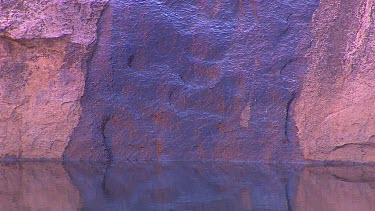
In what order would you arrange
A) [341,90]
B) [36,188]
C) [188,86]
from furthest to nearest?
[188,86] → [341,90] → [36,188]

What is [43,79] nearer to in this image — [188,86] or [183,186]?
[188,86]

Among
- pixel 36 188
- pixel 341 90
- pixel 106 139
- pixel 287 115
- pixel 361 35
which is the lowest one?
pixel 106 139

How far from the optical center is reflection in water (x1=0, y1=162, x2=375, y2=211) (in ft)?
8.43

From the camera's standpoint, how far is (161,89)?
3.67 meters

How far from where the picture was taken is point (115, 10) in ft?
12.2

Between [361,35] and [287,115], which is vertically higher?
[361,35]

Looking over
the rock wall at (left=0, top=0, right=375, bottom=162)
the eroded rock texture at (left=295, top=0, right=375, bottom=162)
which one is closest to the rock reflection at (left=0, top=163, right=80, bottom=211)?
the rock wall at (left=0, top=0, right=375, bottom=162)

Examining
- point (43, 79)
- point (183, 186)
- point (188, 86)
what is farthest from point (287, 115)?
point (43, 79)

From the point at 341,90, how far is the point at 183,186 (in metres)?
1.17

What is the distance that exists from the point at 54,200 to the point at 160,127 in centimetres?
111

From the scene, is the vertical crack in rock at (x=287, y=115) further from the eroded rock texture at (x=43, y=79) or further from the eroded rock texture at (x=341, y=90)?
the eroded rock texture at (x=43, y=79)

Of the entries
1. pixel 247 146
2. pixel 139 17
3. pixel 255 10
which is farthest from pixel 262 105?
pixel 139 17

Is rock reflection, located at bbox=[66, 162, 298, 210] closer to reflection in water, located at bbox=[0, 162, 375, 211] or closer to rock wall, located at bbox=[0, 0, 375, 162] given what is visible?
reflection in water, located at bbox=[0, 162, 375, 211]

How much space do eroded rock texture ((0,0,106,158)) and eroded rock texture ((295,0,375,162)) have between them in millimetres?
1275
